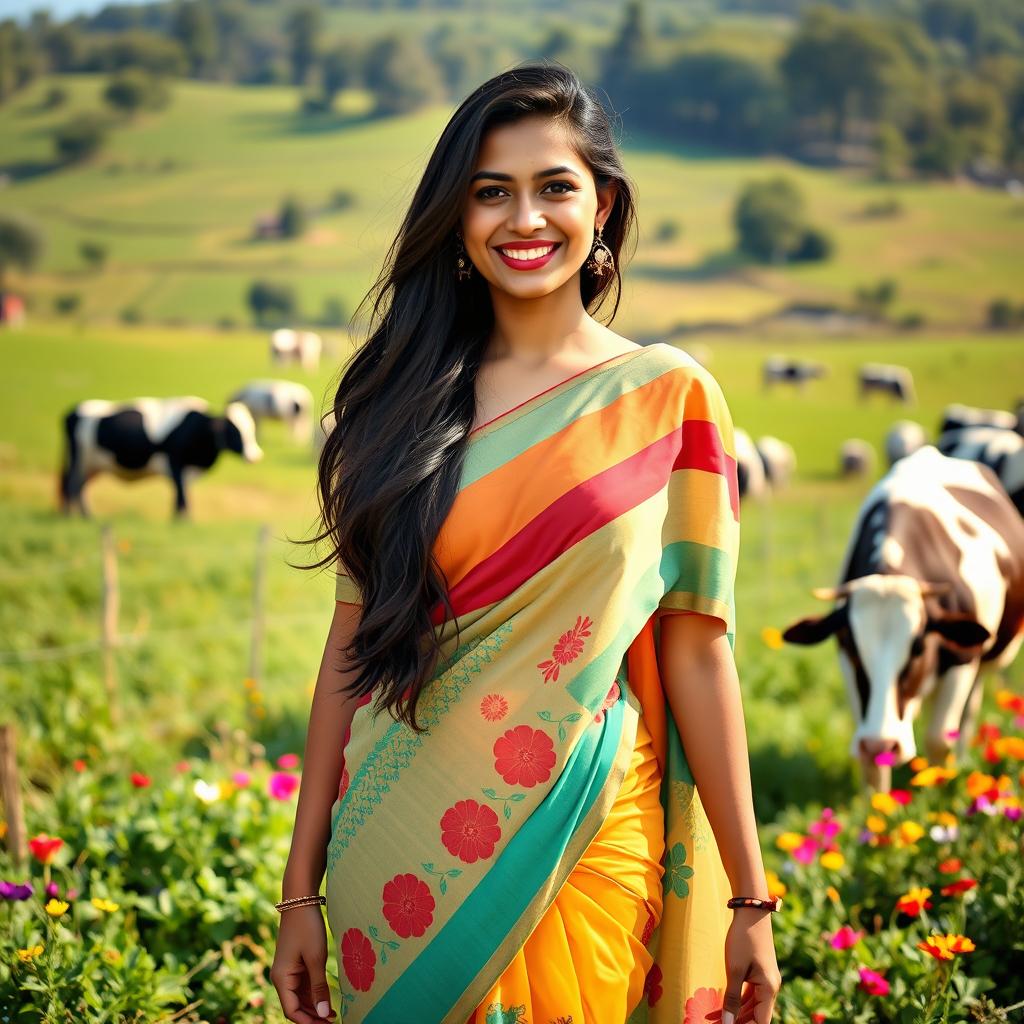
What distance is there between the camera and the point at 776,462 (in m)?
13.5

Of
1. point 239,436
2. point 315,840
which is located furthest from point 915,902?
point 239,436

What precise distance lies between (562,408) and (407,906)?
2.60ft

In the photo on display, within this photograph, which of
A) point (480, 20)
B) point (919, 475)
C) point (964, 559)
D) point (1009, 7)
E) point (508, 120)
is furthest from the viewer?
point (480, 20)

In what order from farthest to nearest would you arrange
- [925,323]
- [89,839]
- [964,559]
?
[925,323] → [964,559] → [89,839]

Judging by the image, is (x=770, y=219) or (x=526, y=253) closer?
(x=526, y=253)

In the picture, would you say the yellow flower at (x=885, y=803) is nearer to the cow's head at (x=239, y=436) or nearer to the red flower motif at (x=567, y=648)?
the red flower motif at (x=567, y=648)

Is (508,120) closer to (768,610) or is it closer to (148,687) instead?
(148,687)

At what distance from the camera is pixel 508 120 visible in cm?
183

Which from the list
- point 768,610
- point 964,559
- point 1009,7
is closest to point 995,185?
point 1009,7

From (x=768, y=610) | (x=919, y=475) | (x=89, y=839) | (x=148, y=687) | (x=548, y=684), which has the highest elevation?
(x=548, y=684)

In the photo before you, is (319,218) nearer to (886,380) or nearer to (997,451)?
(886,380)

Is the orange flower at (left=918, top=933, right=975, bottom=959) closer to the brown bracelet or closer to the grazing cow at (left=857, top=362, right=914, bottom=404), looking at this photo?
the brown bracelet

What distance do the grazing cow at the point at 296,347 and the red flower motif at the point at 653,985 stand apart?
37.2ft

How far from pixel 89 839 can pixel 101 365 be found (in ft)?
29.4
